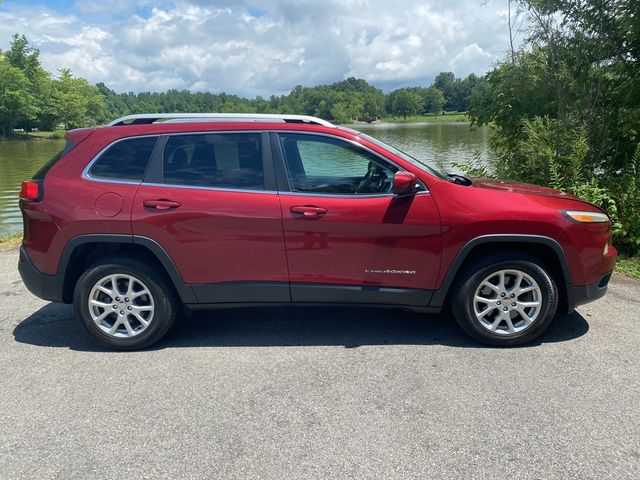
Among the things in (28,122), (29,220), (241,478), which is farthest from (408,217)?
(28,122)

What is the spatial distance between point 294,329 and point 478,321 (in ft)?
4.98

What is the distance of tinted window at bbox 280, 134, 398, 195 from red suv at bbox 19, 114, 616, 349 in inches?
0.4

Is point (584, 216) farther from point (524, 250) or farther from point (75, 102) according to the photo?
point (75, 102)

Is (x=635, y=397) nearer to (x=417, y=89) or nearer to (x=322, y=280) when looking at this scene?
(x=322, y=280)

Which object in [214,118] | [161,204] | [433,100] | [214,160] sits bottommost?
[161,204]

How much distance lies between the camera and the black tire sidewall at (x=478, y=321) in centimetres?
365

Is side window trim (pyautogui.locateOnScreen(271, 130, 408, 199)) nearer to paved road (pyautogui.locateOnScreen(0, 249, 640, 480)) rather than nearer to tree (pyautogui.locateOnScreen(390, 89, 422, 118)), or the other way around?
paved road (pyautogui.locateOnScreen(0, 249, 640, 480))

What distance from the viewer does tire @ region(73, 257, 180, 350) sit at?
3779 mm

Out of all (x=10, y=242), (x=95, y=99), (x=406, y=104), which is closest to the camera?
→ (x=10, y=242)

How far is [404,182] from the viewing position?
11.3 ft

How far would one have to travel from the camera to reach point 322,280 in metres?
3.72

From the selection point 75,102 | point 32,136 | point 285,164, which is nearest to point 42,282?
point 285,164

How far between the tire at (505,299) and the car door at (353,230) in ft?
0.98

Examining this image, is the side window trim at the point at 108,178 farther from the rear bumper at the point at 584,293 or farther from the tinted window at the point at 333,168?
the rear bumper at the point at 584,293
